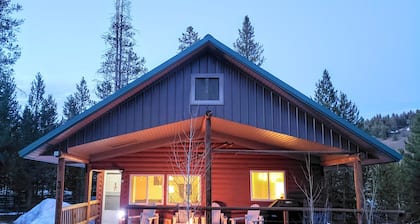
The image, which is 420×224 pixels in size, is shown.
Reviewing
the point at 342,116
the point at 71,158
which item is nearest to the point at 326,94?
the point at 342,116

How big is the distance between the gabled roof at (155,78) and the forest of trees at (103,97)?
7.59 meters

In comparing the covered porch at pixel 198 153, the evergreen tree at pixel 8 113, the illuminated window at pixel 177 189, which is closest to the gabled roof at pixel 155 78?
the covered porch at pixel 198 153

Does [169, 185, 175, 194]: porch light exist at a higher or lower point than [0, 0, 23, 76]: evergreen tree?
lower

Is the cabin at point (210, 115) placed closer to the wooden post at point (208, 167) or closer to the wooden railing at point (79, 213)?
the wooden post at point (208, 167)

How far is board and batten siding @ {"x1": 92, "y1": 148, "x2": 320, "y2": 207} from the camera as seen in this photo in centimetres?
1241

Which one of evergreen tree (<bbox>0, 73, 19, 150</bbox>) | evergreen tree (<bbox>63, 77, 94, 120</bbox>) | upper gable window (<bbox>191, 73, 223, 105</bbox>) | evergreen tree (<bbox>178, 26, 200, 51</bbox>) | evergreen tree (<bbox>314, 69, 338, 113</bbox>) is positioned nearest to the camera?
upper gable window (<bbox>191, 73, 223, 105</bbox>)

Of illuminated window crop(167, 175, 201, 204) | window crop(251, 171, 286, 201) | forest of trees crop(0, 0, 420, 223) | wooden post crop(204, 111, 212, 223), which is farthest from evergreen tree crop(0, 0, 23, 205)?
wooden post crop(204, 111, 212, 223)

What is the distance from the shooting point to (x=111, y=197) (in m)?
14.0

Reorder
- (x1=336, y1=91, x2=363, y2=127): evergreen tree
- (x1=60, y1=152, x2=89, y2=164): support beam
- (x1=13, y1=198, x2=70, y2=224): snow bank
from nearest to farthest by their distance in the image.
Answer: (x1=60, y1=152, x2=89, y2=164): support beam, (x1=13, y1=198, x2=70, y2=224): snow bank, (x1=336, y1=91, x2=363, y2=127): evergreen tree

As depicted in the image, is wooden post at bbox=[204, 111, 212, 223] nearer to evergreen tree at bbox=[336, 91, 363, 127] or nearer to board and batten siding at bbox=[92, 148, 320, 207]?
board and batten siding at bbox=[92, 148, 320, 207]

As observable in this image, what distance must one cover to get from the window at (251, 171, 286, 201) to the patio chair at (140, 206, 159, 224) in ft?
10.4

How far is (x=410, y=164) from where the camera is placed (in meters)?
17.6

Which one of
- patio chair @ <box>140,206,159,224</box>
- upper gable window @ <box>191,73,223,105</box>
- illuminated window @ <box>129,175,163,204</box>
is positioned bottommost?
patio chair @ <box>140,206,159,224</box>

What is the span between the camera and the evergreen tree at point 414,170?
16922 millimetres
